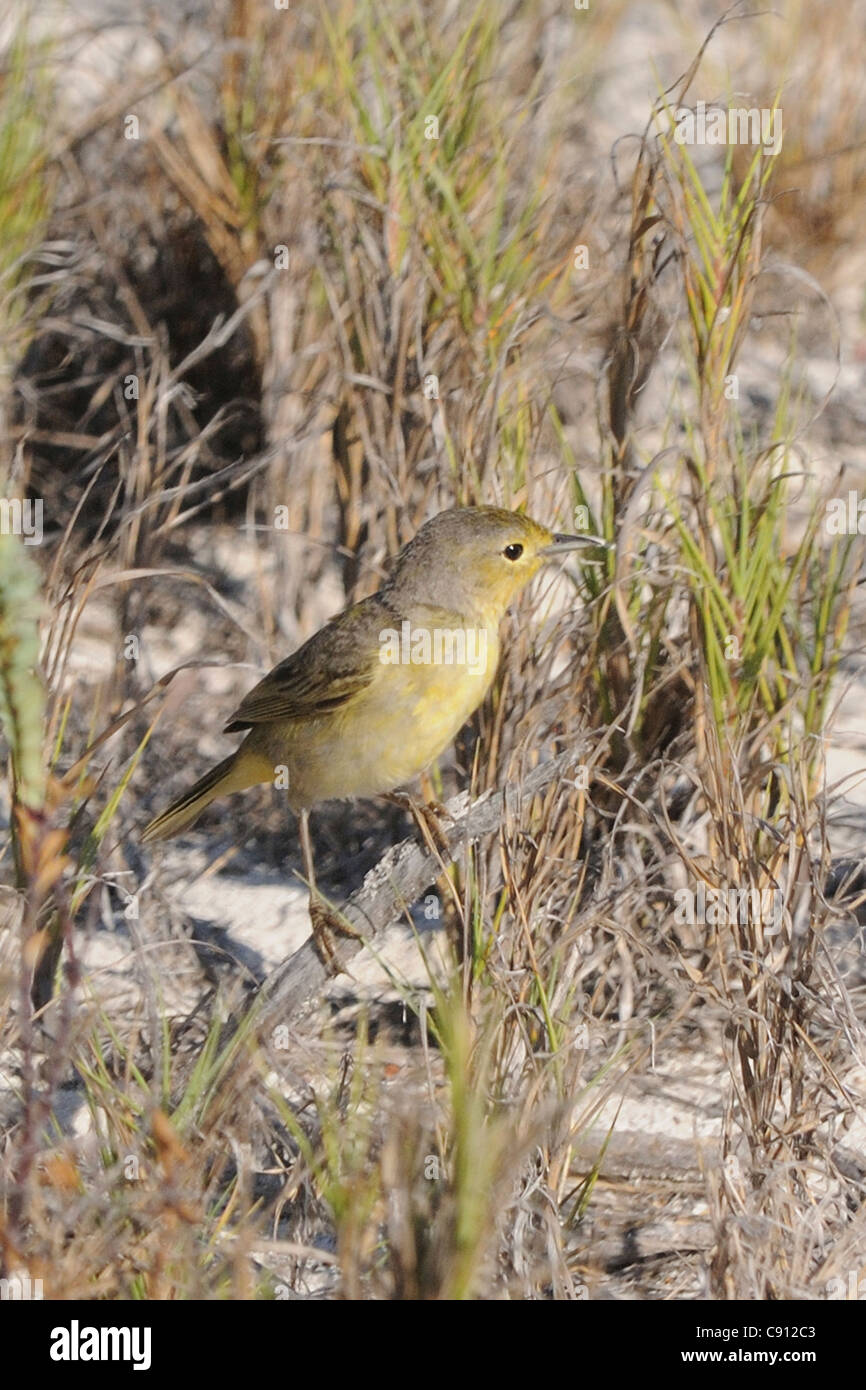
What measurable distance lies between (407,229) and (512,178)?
1.29 metres

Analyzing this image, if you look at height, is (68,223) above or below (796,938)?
above

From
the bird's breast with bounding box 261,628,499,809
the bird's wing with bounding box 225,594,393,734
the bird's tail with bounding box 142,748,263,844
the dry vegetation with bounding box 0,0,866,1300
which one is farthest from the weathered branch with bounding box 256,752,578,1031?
the bird's tail with bounding box 142,748,263,844

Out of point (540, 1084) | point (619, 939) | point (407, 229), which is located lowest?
point (540, 1084)

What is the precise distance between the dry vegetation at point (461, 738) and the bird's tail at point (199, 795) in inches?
5.5

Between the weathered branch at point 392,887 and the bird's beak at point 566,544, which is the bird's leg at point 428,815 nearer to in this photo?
the weathered branch at point 392,887

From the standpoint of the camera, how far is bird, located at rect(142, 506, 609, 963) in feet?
12.3

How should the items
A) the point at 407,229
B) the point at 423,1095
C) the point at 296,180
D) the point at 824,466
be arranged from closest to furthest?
the point at 423,1095 < the point at 407,229 < the point at 296,180 < the point at 824,466

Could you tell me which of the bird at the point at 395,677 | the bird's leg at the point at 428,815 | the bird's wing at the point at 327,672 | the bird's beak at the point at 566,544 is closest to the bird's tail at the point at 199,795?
the bird at the point at 395,677

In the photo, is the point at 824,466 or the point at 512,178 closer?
the point at 512,178

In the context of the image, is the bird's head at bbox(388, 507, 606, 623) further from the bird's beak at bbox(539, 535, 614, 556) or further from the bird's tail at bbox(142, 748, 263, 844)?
the bird's tail at bbox(142, 748, 263, 844)

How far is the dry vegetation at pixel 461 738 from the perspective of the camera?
2.96 m
